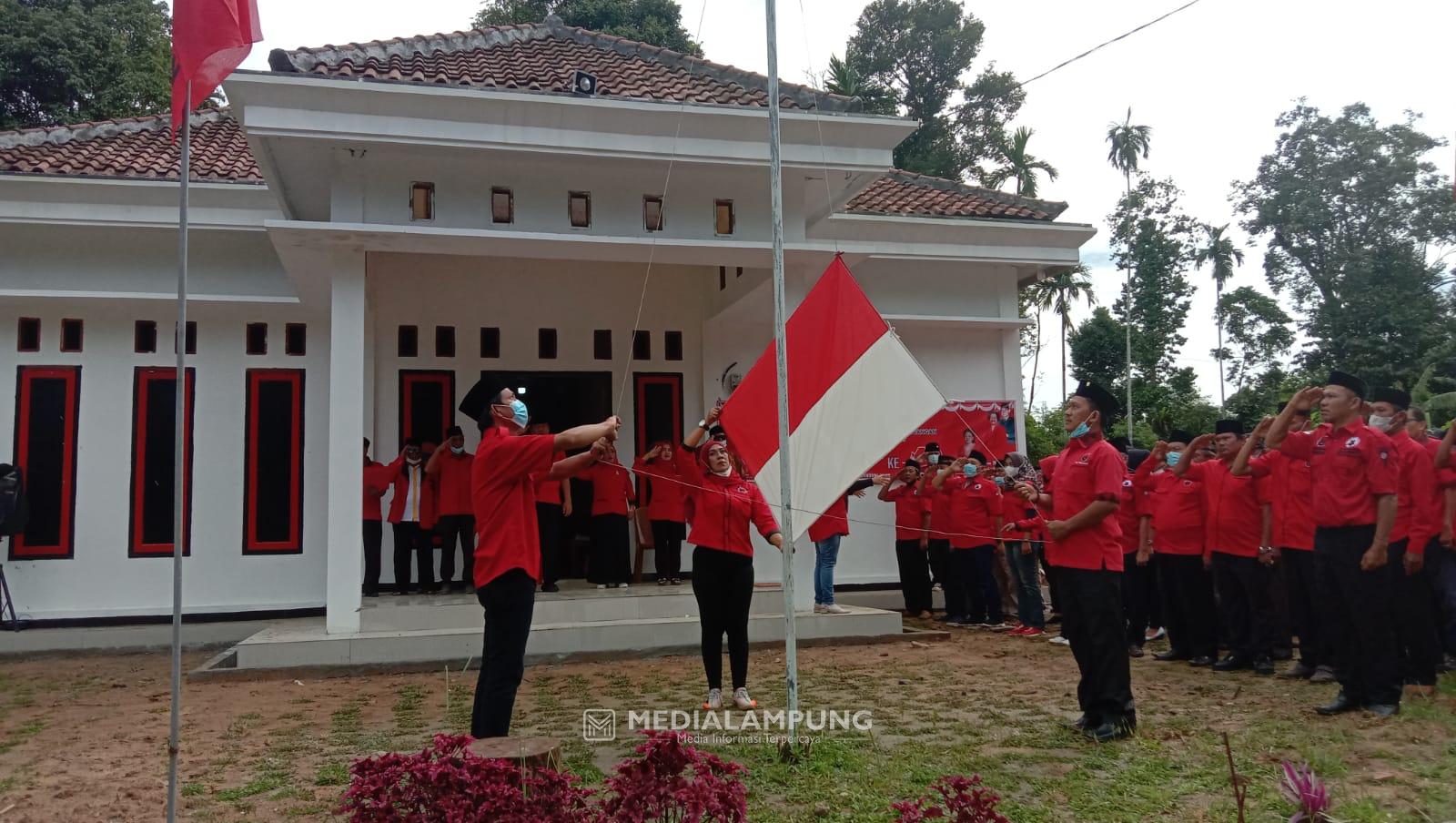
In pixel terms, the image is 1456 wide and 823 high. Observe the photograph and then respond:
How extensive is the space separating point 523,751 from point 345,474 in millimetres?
5470

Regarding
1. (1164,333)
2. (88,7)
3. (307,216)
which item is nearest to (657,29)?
(88,7)

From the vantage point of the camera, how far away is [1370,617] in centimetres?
587

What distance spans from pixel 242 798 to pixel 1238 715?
Answer: 568 centimetres

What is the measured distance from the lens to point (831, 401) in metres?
5.89

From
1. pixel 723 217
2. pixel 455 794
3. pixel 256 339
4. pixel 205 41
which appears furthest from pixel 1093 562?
pixel 256 339

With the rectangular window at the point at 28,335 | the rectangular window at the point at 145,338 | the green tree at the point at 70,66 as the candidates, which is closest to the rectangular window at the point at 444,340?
the rectangular window at the point at 145,338

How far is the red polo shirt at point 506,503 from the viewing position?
4.98 meters

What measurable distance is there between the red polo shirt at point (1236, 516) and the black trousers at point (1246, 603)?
83mm

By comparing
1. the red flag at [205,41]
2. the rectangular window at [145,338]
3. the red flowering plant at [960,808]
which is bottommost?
the red flowering plant at [960,808]

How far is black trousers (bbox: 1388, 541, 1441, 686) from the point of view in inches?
259

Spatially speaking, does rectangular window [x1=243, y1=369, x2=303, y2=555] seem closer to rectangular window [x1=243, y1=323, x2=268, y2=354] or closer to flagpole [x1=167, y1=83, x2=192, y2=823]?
rectangular window [x1=243, y1=323, x2=268, y2=354]

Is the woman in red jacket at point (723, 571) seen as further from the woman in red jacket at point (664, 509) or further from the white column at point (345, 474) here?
the woman in red jacket at point (664, 509)

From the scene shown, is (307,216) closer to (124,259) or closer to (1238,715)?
(124,259)

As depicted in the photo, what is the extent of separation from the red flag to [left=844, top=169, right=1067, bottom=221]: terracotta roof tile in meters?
8.57
